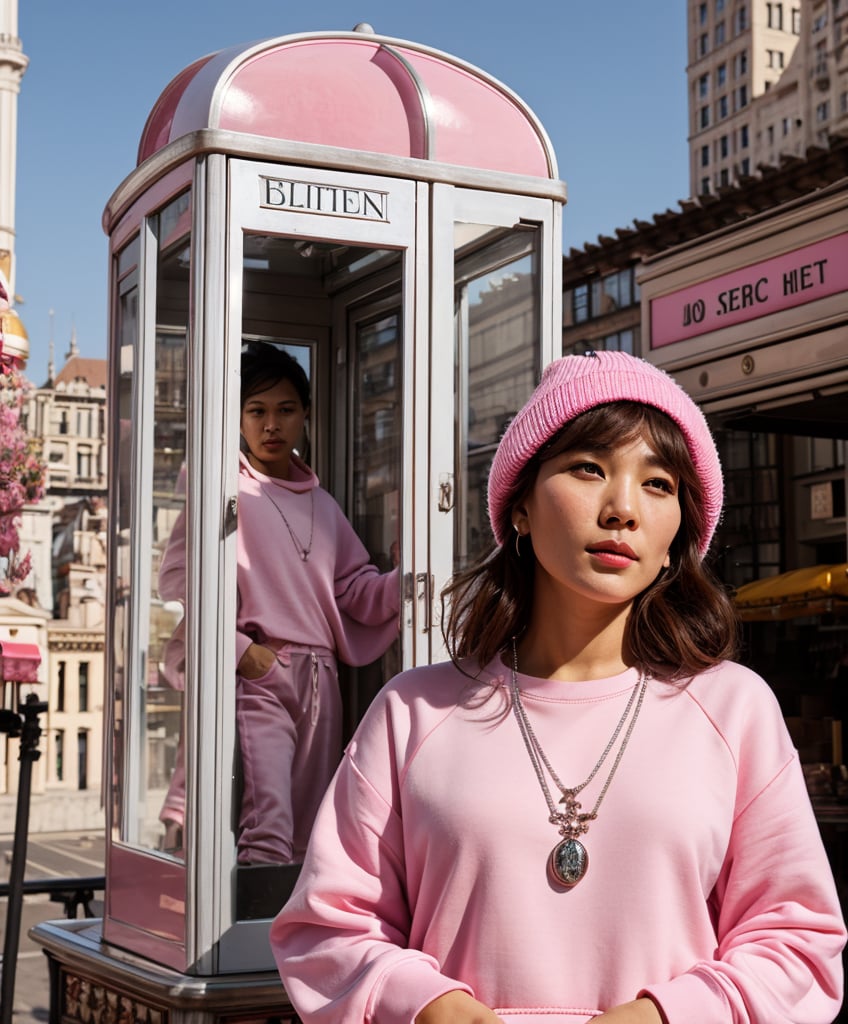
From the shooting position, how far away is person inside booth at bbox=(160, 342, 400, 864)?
3.69 meters

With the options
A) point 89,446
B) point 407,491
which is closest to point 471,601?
point 407,491

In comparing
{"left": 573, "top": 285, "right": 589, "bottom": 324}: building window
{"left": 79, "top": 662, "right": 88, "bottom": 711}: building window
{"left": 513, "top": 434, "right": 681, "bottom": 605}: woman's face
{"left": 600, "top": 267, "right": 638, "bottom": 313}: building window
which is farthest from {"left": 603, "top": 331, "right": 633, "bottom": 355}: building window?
{"left": 79, "top": 662, "right": 88, "bottom": 711}: building window

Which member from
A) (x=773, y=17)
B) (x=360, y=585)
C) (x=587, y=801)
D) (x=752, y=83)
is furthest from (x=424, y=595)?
(x=773, y=17)

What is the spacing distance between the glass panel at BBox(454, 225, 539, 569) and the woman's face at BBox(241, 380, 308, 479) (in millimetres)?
495

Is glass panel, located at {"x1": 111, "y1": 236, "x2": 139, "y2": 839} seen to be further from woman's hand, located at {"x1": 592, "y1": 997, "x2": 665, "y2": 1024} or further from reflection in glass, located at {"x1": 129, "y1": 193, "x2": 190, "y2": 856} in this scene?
Answer: woman's hand, located at {"x1": 592, "y1": 997, "x2": 665, "y2": 1024}

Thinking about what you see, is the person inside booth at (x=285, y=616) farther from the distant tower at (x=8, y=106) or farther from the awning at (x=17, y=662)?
the distant tower at (x=8, y=106)

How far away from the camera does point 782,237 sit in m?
11.2

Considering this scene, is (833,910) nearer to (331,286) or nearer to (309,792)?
(309,792)

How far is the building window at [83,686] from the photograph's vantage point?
6328cm

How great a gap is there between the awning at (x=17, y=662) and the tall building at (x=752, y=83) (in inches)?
2656

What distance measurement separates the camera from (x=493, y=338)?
398cm

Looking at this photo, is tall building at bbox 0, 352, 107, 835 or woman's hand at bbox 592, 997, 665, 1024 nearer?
woman's hand at bbox 592, 997, 665, 1024

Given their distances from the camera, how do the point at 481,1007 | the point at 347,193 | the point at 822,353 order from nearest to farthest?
1. the point at 481,1007
2. the point at 347,193
3. the point at 822,353

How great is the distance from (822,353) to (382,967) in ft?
31.2
